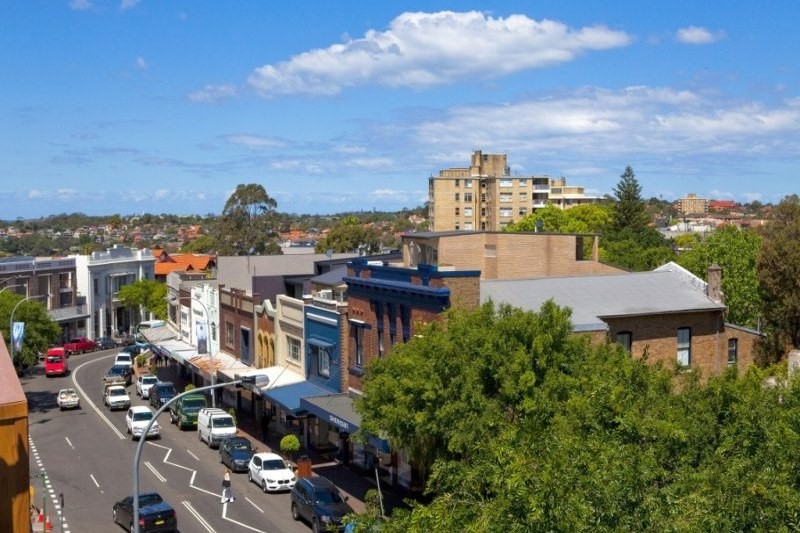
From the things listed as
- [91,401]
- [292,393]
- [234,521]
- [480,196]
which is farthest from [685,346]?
[480,196]

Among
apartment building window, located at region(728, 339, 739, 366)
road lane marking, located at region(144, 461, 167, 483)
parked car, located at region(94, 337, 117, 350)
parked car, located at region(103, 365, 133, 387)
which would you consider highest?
apartment building window, located at region(728, 339, 739, 366)

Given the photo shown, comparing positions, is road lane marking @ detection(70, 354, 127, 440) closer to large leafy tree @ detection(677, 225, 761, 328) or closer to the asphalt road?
the asphalt road

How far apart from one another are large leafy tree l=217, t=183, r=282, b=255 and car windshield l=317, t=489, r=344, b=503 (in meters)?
88.8

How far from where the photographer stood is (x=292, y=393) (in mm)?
44875

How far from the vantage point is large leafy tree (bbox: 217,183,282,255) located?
121125mm

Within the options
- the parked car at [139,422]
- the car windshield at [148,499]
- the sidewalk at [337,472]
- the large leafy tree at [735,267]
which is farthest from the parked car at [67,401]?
the large leafy tree at [735,267]

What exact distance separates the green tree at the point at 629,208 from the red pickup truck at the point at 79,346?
193 feet

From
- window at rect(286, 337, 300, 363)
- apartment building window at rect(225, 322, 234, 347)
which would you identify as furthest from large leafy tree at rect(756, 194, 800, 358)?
apartment building window at rect(225, 322, 234, 347)

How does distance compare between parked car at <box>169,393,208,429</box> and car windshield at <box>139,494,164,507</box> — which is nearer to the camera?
car windshield at <box>139,494,164,507</box>

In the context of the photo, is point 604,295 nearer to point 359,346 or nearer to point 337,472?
point 359,346

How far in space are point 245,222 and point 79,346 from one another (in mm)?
34910

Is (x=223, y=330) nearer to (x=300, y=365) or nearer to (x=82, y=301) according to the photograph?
(x=300, y=365)

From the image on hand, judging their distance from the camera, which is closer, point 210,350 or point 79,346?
point 210,350

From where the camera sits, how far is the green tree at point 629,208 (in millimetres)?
110938
